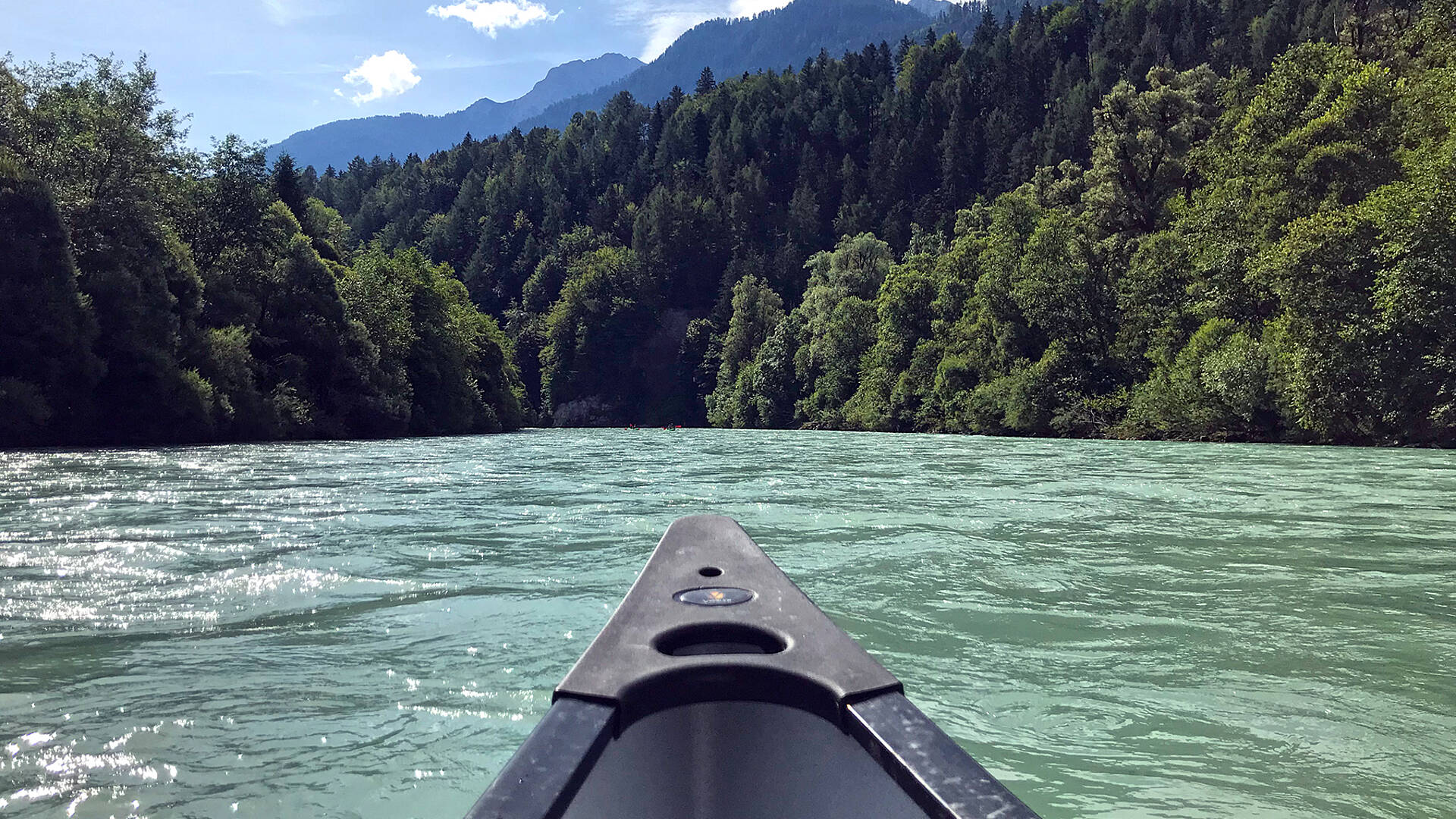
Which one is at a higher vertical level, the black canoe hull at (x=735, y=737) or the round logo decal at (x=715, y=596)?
the round logo decal at (x=715, y=596)

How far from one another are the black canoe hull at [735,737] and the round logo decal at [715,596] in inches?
3.4

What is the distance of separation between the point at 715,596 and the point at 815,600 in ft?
9.89

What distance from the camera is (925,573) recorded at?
6.64 m

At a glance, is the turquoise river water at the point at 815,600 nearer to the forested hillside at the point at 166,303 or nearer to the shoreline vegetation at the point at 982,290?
the shoreline vegetation at the point at 982,290

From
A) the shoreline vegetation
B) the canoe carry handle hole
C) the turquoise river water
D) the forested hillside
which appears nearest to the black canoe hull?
the canoe carry handle hole

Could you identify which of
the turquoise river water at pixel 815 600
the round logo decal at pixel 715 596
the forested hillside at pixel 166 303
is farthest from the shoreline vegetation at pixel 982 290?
the round logo decal at pixel 715 596

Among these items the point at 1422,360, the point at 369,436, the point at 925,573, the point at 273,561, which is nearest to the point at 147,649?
the point at 273,561

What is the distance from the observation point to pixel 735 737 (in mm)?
2227

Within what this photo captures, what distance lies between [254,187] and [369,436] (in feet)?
36.2

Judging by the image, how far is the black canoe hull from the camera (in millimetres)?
1696

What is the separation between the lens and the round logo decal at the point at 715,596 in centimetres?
281

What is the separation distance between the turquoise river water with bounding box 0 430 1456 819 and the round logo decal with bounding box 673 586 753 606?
96 centimetres

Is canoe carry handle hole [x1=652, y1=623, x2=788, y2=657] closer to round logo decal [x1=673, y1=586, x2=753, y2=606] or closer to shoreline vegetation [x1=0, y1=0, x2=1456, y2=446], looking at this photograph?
round logo decal [x1=673, y1=586, x2=753, y2=606]

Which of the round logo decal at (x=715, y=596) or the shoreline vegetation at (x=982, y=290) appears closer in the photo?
the round logo decal at (x=715, y=596)
